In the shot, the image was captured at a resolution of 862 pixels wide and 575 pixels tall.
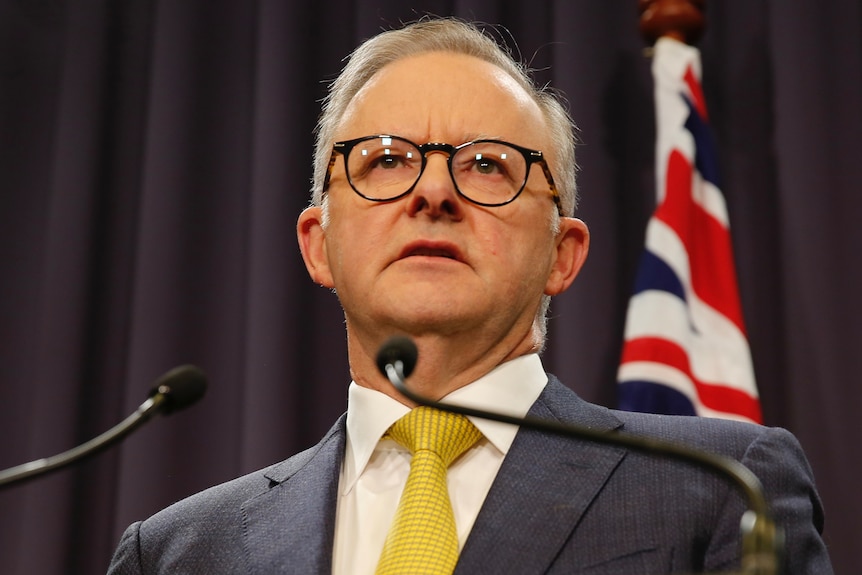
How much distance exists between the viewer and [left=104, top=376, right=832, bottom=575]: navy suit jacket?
45.8 inches

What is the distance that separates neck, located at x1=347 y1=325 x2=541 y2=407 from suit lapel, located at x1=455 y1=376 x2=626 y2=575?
6.3 inches

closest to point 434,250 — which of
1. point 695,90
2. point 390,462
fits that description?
point 390,462

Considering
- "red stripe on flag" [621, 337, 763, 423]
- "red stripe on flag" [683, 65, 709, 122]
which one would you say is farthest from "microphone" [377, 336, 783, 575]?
"red stripe on flag" [683, 65, 709, 122]

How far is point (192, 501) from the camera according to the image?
4.93 feet

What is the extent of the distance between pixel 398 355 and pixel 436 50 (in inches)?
30.3

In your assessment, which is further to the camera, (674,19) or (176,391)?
(674,19)

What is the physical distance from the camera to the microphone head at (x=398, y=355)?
976 mm

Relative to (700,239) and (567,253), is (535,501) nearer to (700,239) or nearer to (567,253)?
(567,253)

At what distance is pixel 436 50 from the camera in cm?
Result: 162

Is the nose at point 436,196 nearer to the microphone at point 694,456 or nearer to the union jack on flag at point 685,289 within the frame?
the microphone at point 694,456

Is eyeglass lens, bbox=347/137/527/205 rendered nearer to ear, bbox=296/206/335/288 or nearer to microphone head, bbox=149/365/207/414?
ear, bbox=296/206/335/288

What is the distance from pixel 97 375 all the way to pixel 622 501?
1607 millimetres

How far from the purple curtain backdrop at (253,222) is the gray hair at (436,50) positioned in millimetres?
627

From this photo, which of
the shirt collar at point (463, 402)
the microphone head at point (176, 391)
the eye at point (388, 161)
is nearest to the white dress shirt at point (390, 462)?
the shirt collar at point (463, 402)
